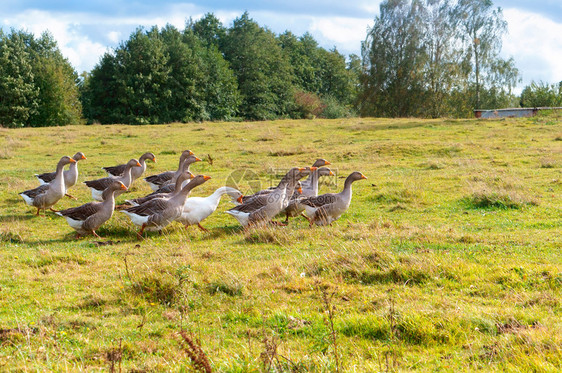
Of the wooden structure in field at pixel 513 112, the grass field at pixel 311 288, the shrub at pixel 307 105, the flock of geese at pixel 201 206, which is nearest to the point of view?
the grass field at pixel 311 288

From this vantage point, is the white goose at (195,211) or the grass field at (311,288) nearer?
the grass field at (311,288)

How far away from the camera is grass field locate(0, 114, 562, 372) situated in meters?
5.29

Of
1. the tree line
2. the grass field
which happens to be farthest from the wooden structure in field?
the grass field

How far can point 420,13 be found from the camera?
6406 cm

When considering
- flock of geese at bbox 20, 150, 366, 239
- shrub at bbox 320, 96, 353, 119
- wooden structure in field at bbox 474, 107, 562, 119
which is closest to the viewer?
flock of geese at bbox 20, 150, 366, 239

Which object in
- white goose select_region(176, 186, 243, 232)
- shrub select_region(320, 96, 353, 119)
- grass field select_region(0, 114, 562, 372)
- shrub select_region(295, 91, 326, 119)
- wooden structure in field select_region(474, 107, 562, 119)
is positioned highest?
shrub select_region(295, 91, 326, 119)

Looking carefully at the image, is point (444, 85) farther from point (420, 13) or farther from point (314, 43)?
point (314, 43)

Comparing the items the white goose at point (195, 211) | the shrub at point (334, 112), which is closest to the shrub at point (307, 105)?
the shrub at point (334, 112)

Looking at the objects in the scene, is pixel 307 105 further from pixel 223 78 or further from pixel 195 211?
pixel 195 211

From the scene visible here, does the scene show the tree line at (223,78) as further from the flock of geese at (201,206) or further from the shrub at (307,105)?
the flock of geese at (201,206)

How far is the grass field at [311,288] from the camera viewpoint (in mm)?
5293

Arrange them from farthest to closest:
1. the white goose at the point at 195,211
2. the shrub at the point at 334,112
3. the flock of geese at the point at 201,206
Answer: the shrub at the point at 334,112
the white goose at the point at 195,211
the flock of geese at the point at 201,206

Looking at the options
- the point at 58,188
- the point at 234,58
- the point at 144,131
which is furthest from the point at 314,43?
the point at 58,188

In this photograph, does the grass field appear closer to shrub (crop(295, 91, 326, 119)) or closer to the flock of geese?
the flock of geese
